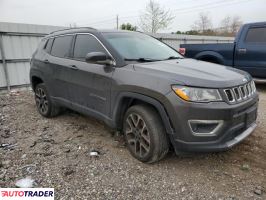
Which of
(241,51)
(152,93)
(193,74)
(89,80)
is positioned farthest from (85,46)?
(241,51)

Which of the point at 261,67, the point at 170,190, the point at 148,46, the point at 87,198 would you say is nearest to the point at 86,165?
the point at 87,198

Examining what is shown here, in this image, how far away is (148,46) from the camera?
4148 millimetres

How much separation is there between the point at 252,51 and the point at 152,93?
18.8 feet

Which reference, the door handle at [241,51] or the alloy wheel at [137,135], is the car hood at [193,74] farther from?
the door handle at [241,51]

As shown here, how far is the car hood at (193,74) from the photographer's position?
284 cm

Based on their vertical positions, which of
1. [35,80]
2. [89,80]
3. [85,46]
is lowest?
[35,80]

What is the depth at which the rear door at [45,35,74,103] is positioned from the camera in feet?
14.5

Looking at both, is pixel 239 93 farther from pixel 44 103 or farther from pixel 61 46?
pixel 44 103

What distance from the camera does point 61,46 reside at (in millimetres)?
4758

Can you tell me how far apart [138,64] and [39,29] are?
6928 mm

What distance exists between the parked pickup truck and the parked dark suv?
13.4 ft

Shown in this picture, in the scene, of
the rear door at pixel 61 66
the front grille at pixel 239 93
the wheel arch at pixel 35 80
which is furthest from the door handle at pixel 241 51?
the wheel arch at pixel 35 80

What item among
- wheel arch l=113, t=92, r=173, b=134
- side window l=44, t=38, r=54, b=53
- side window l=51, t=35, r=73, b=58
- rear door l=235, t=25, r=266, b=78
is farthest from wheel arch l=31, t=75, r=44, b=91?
rear door l=235, t=25, r=266, b=78

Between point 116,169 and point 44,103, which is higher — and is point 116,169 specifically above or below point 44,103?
below
